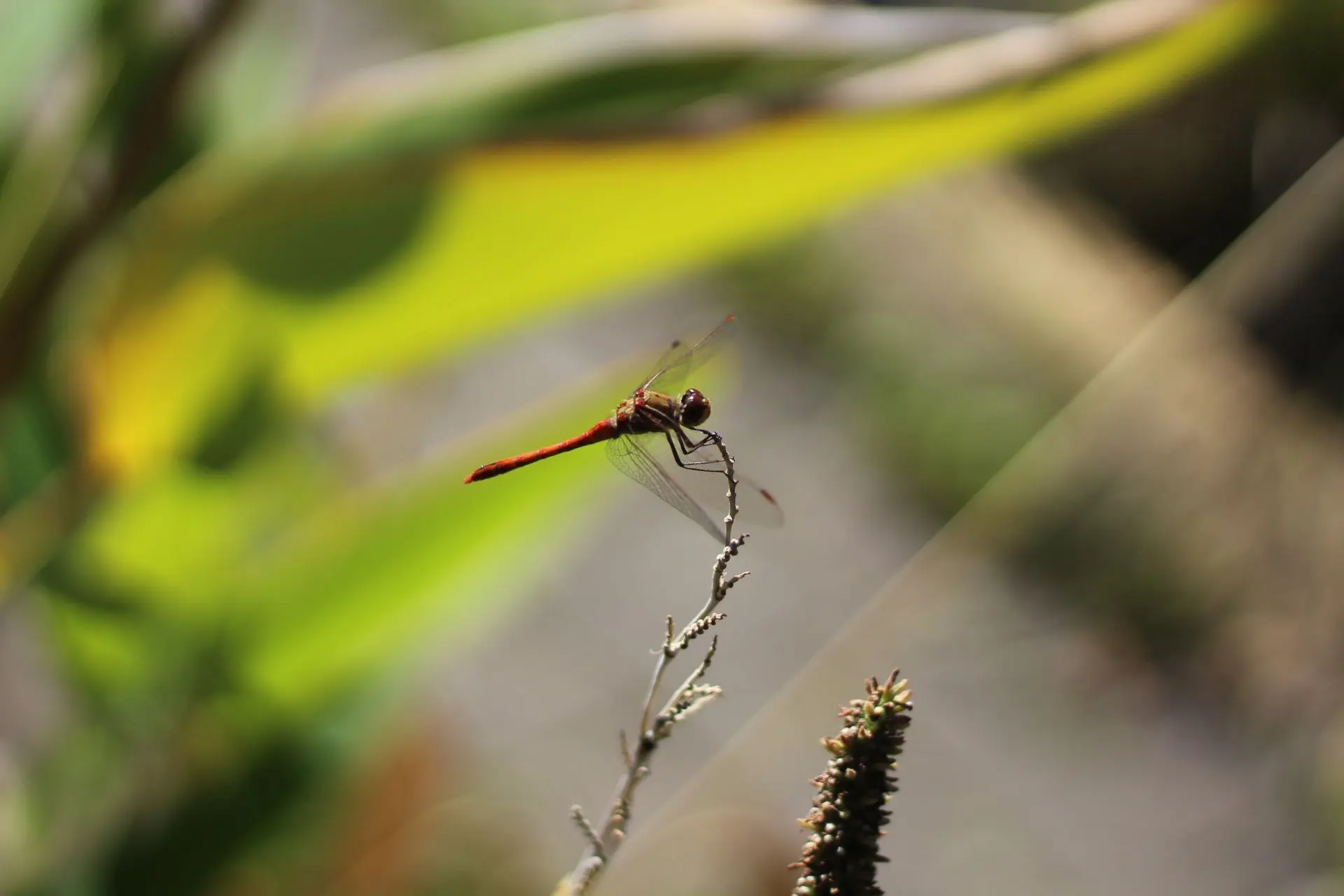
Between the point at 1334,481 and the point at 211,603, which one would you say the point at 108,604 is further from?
the point at 1334,481

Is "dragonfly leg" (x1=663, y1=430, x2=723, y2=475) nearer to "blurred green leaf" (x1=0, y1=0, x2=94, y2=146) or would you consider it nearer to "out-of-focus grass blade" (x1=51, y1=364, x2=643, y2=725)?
"out-of-focus grass blade" (x1=51, y1=364, x2=643, y2=725)

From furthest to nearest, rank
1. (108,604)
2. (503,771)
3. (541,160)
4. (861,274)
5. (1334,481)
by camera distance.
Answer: (861,274) → (1334,481) → (503,771) → (108,604) → (541,160)

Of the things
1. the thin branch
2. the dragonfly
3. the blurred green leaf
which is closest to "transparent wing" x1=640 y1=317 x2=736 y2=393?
the dragonfly

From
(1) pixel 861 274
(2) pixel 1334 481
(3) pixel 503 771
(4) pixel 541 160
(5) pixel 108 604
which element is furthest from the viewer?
(1) pixel 861 274

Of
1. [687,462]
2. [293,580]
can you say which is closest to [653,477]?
[687,462]

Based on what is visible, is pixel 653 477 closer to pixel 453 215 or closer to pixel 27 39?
pixel 453 215

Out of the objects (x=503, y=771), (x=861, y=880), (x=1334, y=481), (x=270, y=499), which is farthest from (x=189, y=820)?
(x=1334, y=481)
